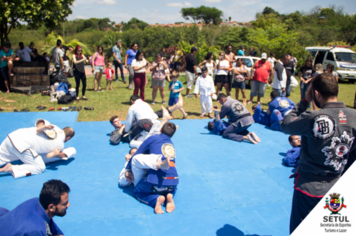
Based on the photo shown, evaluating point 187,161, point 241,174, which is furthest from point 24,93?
point 241,174

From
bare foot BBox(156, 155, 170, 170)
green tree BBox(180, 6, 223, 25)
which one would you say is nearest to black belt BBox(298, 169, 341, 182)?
bare foot BBox(156, 155, 170, 170)

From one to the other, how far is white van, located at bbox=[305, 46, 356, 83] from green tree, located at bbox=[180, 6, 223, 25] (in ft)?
252

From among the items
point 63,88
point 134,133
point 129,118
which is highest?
point 63,88

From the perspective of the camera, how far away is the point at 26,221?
2.27 m

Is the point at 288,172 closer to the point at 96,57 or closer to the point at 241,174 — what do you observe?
the point at 241,174

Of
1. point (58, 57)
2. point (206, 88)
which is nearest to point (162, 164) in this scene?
point (206, 88)

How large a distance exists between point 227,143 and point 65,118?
4.80 metres

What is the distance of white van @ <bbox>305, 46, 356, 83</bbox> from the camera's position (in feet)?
56.3

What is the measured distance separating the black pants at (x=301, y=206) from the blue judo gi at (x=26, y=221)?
232 cm

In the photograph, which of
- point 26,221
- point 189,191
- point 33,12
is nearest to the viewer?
point 26,221

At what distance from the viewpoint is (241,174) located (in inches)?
205

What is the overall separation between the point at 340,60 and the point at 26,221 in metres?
20.3

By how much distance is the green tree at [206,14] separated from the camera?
303 feet

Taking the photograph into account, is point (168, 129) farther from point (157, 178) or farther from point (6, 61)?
point (6, 61)
